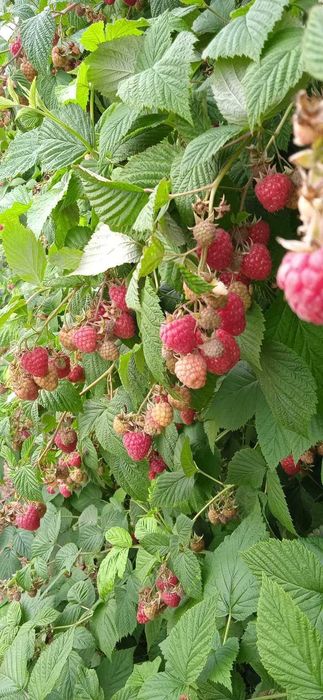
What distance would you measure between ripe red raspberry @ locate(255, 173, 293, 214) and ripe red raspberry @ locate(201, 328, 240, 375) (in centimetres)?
15

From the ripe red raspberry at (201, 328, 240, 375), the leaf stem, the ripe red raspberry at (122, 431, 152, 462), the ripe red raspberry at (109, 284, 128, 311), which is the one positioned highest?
the ripe red raspberry at (201, 328, 240, 375)

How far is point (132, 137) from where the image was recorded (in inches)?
35.6

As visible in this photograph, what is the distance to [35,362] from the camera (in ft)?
3.49

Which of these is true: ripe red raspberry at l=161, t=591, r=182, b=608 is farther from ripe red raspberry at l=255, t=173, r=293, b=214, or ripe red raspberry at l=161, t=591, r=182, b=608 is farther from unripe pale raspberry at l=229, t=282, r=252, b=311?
ripe red raspberry at l=255, t=173, r=293, b=214

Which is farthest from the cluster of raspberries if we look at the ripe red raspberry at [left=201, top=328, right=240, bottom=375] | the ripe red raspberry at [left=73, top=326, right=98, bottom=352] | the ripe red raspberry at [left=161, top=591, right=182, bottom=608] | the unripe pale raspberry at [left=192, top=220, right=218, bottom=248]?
the unripe pale raspberry at [left=192, top=220, right=218, bottom=248]

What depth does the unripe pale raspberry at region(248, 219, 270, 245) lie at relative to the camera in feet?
2.44

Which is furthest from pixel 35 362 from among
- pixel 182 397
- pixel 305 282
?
pixel 305 282

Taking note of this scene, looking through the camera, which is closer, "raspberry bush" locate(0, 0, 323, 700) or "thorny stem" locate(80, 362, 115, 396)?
"raspberry bush" locate(0, 0, 323, 700)

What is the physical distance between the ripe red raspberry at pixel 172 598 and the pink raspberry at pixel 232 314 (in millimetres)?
765

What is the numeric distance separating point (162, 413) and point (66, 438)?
46cm

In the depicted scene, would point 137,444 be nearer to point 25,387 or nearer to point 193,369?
point 25,387

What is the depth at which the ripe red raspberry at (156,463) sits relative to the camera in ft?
3.92

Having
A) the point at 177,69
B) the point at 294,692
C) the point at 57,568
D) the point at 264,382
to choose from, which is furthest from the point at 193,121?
the point at 57,568

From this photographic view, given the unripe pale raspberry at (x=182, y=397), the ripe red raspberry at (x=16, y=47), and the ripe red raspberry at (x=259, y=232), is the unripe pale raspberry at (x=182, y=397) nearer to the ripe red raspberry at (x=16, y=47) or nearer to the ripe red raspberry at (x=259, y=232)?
the ripe red raspberry at (x=259, y=232)
